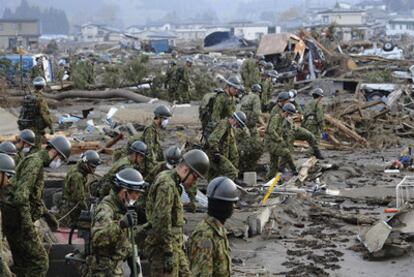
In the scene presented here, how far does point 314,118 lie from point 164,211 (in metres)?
9.95

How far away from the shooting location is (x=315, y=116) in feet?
54.9

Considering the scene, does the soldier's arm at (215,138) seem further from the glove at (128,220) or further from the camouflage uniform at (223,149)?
the glove at (128,220)

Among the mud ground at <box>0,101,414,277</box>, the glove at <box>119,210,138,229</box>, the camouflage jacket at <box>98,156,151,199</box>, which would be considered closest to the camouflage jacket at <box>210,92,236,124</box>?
the mud ground at <box>0,101,414,277</box>

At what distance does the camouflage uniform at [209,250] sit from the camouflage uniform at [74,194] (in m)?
4.18

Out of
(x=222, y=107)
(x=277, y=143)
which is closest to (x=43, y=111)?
(x=222, y=107)

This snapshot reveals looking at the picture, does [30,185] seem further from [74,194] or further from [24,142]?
[24,142]

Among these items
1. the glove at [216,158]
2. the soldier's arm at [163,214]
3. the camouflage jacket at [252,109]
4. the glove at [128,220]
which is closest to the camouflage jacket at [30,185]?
the soldier's arm at [163,214]

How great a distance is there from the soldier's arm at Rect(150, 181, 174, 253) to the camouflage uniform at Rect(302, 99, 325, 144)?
9810 mm

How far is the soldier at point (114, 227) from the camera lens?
6.76 meters

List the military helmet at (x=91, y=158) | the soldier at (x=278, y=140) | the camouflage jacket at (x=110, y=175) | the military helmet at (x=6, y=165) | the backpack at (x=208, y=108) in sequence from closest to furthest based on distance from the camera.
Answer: the military helmet at (x=6, y=165), the camouflage jacket at (x=110, y=175), the military helmet at (x=91, y=158), the backpack at (x=208, y=108), the soldier at (x=278, y=140)

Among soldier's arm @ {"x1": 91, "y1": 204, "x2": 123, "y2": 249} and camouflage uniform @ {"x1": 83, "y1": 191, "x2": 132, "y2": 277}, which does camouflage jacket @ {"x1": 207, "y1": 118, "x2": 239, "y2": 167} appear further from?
soldier's arm @ {"x1": 91, "y1": 204, "x2": 123, "y2": 249}

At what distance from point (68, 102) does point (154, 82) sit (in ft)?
9.69

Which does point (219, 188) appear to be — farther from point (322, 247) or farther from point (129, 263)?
point (322, 247)

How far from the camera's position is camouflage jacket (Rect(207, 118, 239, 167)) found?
12.5 meters
